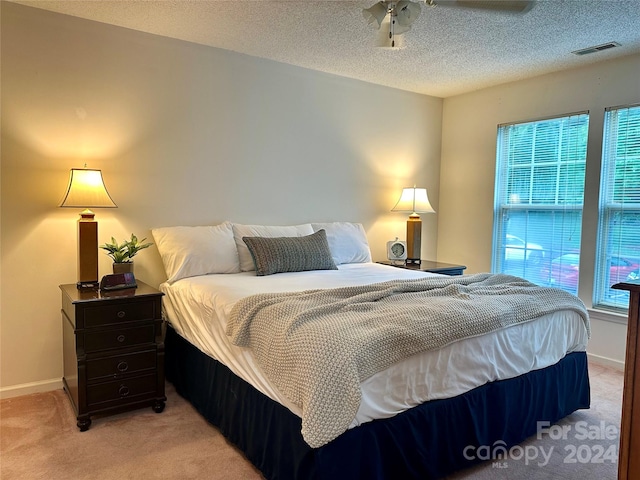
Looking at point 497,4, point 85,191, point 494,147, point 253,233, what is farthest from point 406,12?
point 494,147

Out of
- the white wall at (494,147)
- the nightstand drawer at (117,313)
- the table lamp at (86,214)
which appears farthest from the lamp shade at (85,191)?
the white wall at (494,147)

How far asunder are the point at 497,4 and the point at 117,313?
2479 mm

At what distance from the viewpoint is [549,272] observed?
4.12 meters

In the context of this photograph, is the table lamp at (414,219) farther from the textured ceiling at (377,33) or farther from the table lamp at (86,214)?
the table lamp at (86,214)

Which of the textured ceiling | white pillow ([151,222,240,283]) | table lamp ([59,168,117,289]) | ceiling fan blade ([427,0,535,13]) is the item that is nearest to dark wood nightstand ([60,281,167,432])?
table lamp ([59,168,117,289])

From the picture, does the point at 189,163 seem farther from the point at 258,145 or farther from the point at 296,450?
the point at 296,450

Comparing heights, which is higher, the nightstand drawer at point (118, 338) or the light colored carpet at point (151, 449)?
the nightstand drawer at point (118, 338)

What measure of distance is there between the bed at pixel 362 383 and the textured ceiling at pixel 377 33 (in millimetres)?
1443

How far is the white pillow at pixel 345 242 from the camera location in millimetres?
3855

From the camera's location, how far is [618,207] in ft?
11.8

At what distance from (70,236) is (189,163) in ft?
3.23

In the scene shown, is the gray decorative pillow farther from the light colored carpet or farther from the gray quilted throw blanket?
the light colored carpet

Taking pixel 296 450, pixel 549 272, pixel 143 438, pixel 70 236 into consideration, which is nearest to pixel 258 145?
pixel 70 236

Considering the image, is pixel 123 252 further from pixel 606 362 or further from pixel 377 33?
pixel 606 362
